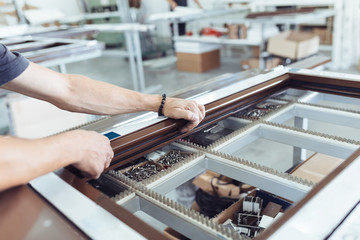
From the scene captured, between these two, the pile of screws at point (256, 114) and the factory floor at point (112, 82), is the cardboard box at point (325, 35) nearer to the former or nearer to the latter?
the factory floor at point (112, 82)

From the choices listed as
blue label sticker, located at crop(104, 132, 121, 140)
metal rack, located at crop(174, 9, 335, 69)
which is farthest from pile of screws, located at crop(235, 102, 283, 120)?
metal rack, located at crop(174, 9, 335, 69)

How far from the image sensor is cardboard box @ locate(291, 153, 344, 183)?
1.55m

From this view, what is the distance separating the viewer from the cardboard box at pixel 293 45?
4.19 meters

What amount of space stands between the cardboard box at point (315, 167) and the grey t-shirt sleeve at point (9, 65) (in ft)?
4.19

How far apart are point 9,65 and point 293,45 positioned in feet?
12.7

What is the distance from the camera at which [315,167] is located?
64.5 inches

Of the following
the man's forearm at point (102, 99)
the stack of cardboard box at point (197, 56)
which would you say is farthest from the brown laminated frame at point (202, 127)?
the stack of cardboard box at point (197, 56)

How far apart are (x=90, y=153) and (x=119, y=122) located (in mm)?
375

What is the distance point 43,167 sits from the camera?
0.65 metres

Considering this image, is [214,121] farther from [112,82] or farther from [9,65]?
[112,82]

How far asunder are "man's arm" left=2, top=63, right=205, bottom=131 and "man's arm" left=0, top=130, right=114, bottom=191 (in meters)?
0.31

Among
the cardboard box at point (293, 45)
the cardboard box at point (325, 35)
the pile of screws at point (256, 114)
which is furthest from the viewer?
the cardboard box at point (325, 35)

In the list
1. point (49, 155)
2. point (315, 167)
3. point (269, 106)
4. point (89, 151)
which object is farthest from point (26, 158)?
point (315, 167)

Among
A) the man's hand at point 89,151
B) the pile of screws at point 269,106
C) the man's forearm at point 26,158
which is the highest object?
the man's forearm at point 26,158
